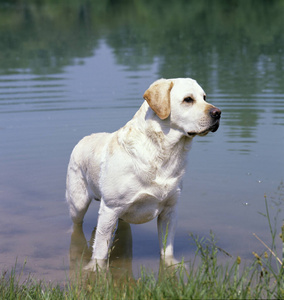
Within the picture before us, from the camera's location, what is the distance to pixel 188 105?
19.1ft

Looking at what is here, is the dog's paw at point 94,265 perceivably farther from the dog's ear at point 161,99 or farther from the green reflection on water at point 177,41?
the green reflection on water at point 177,41

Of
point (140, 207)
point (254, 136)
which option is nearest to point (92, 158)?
point (140, 207)

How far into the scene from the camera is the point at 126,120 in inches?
534

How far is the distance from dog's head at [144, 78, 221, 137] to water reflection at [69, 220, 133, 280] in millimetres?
1917

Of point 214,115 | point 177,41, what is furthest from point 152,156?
point 177,41

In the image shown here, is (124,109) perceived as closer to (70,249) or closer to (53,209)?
(53,209)

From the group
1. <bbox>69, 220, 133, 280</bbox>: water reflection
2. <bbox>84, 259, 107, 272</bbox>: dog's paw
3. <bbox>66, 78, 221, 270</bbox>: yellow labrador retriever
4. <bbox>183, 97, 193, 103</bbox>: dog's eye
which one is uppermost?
<bbox>183, 97, 193, 103</bbox>: dog's eye

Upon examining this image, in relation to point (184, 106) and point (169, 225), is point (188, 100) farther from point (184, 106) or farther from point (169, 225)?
point (169, 225)

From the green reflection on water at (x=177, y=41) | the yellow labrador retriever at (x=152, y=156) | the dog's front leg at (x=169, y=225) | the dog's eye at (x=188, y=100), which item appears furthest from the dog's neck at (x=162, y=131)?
the green reflection on water at (x=177, y=41)

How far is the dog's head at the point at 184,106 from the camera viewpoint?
5.72 metres

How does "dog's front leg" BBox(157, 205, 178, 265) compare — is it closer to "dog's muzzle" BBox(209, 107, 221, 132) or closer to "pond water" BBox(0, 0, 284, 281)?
"pond water" BBox(0, 0, 284, 281)

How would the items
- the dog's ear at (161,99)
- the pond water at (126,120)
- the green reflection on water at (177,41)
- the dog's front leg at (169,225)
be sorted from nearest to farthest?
the dog's ear at (161,99) < the dog's front leg at (169,225) < the pond water at (126,120) < the green reflection on water at (177,41)

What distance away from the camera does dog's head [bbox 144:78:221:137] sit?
572 cm

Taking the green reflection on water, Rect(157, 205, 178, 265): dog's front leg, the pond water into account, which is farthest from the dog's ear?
the green reflection on water
